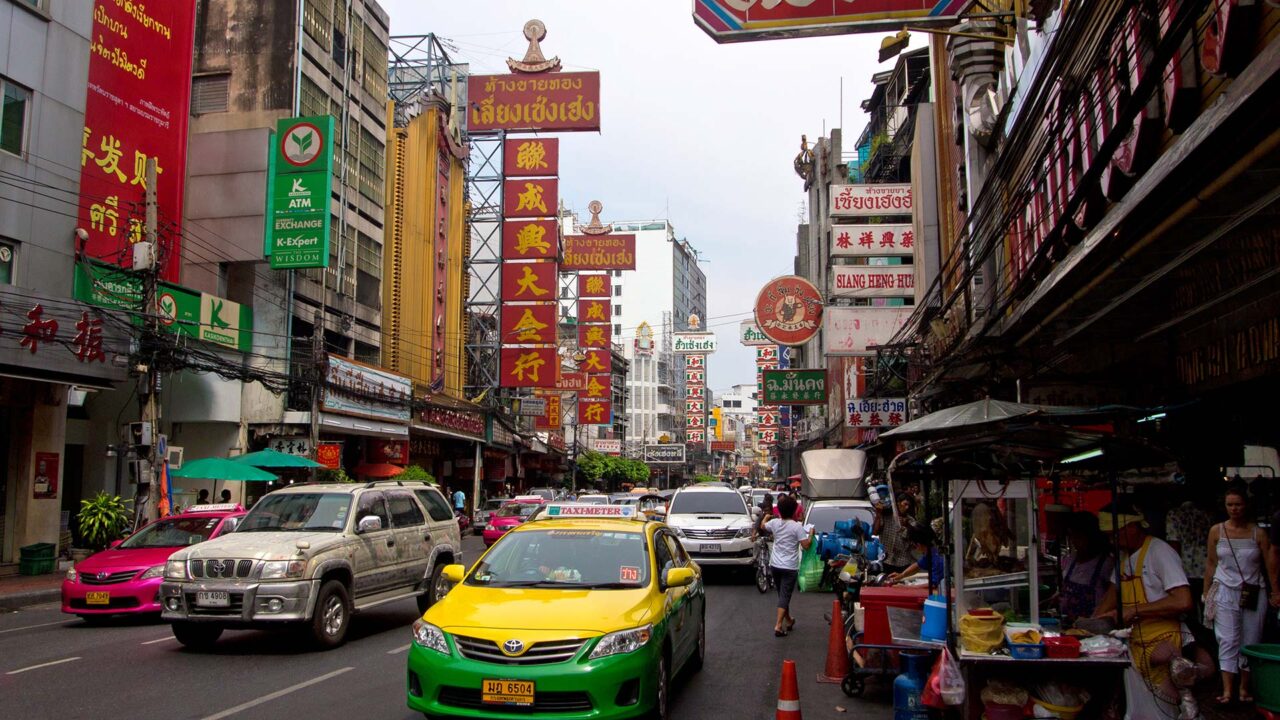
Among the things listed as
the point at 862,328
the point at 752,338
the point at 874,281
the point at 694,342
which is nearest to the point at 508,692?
the point at 862,328

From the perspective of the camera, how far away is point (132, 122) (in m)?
24.0

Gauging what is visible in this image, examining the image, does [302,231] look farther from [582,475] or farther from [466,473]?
[582,475]

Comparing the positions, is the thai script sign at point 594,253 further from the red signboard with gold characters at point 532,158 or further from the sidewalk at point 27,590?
the sidewalk at point 27,590

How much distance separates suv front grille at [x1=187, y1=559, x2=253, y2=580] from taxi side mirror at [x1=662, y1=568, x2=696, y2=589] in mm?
4967

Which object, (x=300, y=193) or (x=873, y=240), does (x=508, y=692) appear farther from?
(x=873, y=240)

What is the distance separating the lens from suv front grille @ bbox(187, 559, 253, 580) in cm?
1036

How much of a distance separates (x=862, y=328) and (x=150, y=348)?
18380 mm

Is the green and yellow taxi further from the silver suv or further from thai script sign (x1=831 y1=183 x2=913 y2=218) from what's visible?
thai script sign (x1=831 y1=183 x2=913 y2=218)

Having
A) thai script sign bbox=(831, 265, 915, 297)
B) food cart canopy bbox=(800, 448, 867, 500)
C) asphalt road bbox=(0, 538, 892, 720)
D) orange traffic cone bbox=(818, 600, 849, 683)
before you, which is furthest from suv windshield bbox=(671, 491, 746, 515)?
thai script sign bbox=(831, 265, 915, 297)

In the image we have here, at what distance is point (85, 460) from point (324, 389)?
20.7 feet

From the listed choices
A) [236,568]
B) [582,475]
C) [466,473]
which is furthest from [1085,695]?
[582,475]

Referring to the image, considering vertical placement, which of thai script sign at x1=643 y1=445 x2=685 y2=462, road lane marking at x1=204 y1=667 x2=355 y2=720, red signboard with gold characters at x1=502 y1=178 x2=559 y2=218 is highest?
red signboard with gold characters at x1=502 y1=178 x2=559 y2=218

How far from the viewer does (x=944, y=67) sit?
26328 mm

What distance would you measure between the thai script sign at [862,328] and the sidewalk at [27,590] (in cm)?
1937
